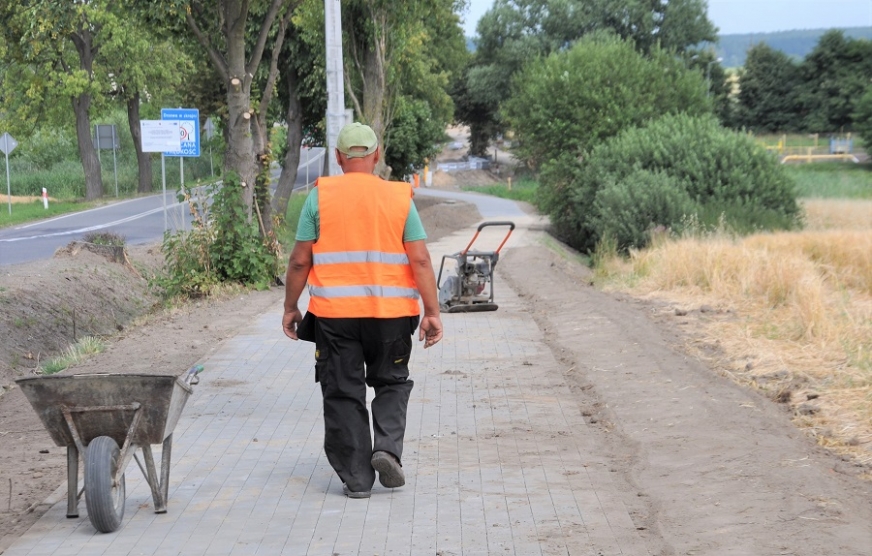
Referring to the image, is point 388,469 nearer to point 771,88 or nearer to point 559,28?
point 559,28

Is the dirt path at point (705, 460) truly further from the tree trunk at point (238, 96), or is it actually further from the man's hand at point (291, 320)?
the tree trunk at point (238, 96)

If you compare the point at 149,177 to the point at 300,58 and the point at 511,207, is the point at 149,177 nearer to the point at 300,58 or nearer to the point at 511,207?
the point at 511,207

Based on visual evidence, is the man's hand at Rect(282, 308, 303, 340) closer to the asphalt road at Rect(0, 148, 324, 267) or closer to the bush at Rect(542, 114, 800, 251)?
the asphalt road at Rect(0, 148, 324, 267)

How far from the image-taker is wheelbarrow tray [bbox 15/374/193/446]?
545 cm

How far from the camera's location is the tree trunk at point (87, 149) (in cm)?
4500

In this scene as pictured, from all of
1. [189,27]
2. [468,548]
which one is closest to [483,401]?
[468,548]

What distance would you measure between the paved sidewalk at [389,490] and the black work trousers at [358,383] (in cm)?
24

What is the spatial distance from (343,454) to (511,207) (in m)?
41.4

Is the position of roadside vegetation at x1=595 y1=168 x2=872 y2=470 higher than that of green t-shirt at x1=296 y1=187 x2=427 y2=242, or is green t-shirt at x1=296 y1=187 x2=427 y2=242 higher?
green t-shirt at x1=296 y1=187 x2=427 y2=242

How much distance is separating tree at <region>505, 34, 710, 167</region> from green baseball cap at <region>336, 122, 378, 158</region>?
25911 millimetres

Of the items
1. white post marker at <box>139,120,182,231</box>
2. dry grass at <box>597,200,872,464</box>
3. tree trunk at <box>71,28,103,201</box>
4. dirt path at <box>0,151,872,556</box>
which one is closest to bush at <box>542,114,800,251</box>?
dry grass at <box>597,200,872,464</box>

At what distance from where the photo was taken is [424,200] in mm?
49312

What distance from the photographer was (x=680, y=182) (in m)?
28.1

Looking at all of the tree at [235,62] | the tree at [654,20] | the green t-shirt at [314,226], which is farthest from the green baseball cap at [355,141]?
the tree at [654,20]
